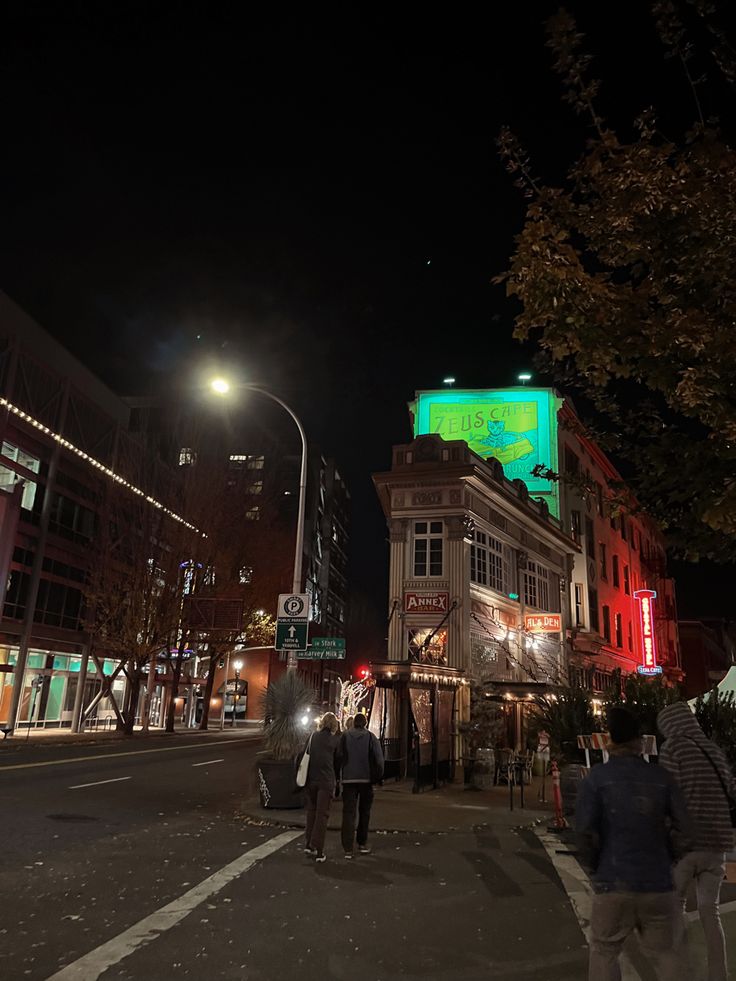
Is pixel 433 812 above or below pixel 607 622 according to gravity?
below

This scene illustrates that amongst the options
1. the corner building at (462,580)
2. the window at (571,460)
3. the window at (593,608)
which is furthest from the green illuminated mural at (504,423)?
the window at (593,608)

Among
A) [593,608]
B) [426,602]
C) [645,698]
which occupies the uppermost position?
[593,608]

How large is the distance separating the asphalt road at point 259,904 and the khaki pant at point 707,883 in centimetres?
110

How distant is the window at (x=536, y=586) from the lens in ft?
105

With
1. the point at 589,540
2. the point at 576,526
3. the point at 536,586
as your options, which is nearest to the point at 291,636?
the point at 536,586

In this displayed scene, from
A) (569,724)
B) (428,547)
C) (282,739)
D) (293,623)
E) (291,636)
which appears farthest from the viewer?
(428,547)

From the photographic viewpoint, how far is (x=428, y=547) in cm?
2720

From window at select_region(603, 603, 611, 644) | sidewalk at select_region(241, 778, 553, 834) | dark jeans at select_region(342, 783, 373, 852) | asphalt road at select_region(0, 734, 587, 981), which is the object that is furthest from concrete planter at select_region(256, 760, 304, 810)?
window at select_region(603, 603, 611, 644)

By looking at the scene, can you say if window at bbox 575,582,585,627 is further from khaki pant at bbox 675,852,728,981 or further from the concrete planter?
khaki pant at bbox 675,852,728,981

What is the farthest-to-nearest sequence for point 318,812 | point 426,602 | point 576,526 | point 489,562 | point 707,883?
point 576,526 < point 489,562 < point 426,602 < point 318,812 < point 707,883

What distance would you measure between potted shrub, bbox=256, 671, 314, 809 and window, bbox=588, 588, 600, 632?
92.8 ft

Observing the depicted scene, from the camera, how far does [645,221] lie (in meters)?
7.52

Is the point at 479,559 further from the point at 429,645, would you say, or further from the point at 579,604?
the point at 579,604

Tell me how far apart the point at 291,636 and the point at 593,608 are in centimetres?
2807
